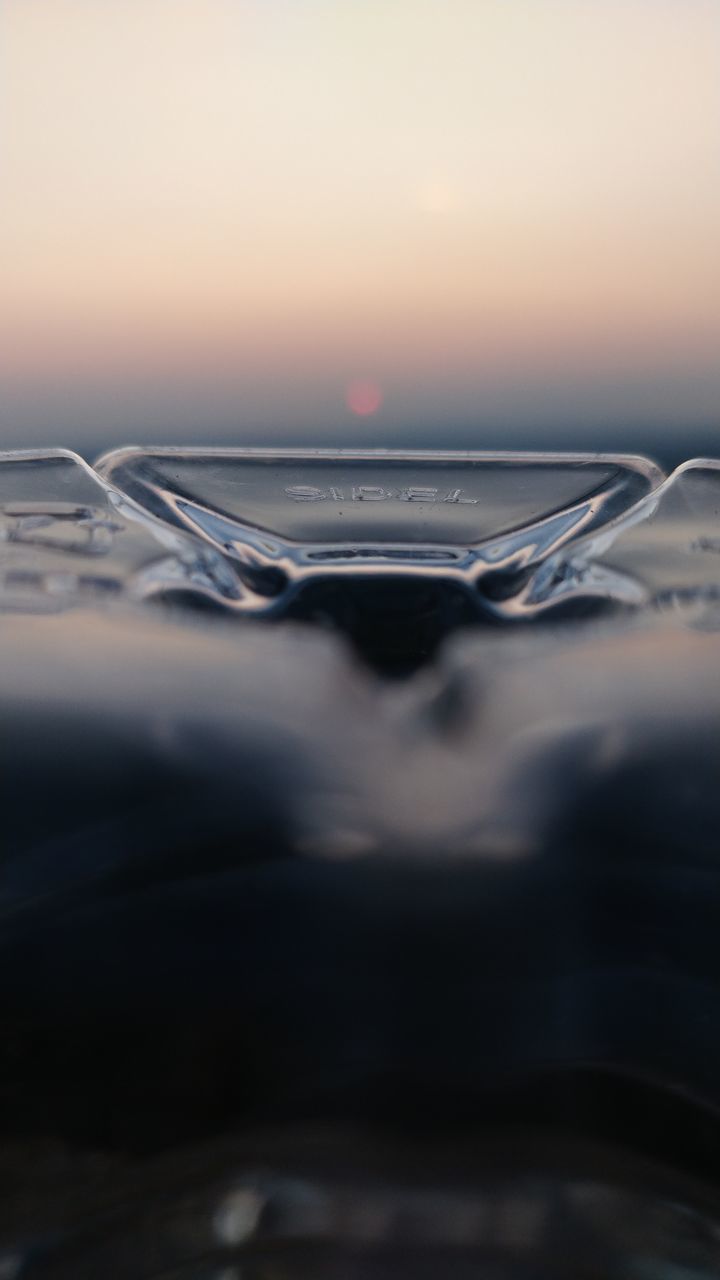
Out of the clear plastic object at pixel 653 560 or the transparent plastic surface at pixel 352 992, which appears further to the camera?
the clear plastic object at pixel 653 560

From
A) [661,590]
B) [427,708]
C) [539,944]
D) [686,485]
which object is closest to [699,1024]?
[539,944]

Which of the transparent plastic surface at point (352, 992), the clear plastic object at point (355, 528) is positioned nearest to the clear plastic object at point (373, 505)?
the clear plastic object at point (355, 528)

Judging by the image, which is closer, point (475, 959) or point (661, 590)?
point (475, 959)

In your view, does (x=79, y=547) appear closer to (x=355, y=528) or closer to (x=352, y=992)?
(x=355, y=528)

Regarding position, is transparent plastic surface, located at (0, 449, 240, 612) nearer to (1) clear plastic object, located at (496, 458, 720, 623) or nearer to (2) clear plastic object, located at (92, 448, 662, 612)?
(2) clear plastic object, located at (92, 448, 662, 612)

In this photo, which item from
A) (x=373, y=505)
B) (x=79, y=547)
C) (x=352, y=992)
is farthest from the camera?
(x=373, y=505)

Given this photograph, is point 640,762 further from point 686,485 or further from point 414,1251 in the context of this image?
point 686,485

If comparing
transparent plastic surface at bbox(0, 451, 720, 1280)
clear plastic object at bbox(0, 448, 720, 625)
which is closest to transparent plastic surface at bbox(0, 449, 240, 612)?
clear plastic object at bbox(0, 448, 720, 625)

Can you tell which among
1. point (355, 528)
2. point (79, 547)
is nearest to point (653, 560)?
point (355, 528)

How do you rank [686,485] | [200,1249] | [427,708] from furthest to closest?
1. [686,485]
2. [427,708]
3. [200,1249]

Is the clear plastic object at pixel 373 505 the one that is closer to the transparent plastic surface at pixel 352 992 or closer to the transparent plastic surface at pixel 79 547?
the transparent plastic surface at pixel 79 547

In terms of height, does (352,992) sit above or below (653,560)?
below
